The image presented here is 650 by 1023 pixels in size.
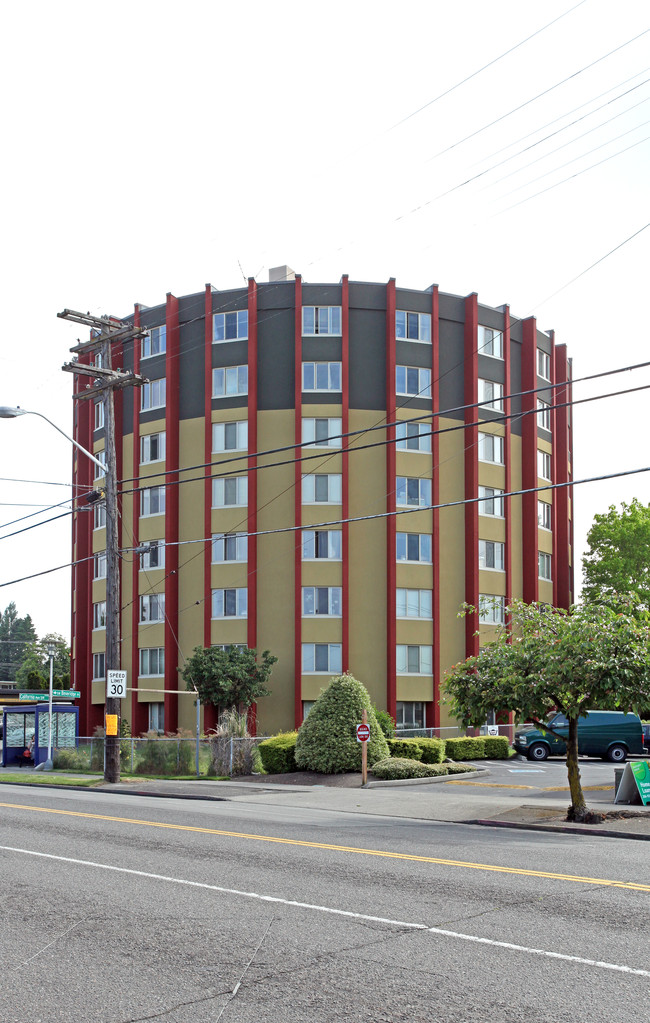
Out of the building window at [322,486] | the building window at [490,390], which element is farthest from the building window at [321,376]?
the building window at [490,390]

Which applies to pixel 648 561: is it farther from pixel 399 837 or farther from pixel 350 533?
pixel 399 837

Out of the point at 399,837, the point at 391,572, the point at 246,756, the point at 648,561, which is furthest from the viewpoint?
the point at 648,561

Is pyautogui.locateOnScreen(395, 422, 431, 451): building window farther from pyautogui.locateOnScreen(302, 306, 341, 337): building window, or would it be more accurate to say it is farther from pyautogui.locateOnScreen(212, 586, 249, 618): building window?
pyautogui.locateOnScreen(212, 586, 249, 618): building window

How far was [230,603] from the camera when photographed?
144 ft

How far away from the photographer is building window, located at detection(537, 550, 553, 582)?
4916 centimetres

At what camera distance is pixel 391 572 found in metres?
43.3

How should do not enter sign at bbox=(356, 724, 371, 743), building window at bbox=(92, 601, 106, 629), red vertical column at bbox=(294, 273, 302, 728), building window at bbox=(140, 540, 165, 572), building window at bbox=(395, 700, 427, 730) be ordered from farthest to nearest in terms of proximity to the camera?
building window at bbox=(92, 601, 106, 629)
building window at bbox=(140, 540, 165, 572)
building window at bbox=(395, 700, 427, 730)
red vertical column at bbox=(294, 273, 302, 728)
do not enter sign at bbox=(356, 724, 371, 743)

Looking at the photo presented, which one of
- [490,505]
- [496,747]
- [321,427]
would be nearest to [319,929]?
[496,747]

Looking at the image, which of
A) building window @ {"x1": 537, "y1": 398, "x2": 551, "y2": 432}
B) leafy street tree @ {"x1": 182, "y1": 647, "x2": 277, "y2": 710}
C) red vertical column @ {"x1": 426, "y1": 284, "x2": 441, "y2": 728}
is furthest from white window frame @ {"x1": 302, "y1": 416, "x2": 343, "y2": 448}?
building window @ {"x1": 537, "y1": 398, "x2": 551, "y2": 432}

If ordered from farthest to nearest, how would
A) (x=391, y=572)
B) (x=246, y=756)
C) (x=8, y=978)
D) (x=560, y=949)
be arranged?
(x=391, y=572)
(x=246, y=756)
(x=560, y=949)
(x=8, y=978)

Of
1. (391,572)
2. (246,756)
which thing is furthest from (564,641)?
(391,572)

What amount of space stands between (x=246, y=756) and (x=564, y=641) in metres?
15.7

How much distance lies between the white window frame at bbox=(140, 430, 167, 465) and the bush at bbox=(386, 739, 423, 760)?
749 inches

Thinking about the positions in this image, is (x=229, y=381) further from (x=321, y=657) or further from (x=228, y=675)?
(x=228, y=675)
